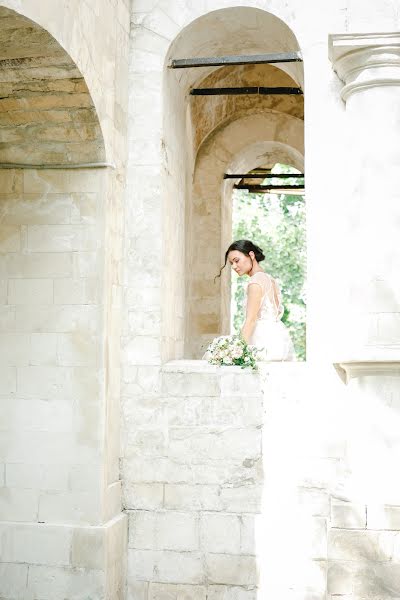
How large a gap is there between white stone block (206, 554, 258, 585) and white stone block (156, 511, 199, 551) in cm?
18

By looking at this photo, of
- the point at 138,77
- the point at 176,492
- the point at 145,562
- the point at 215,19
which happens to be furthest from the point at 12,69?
the point at 145,562

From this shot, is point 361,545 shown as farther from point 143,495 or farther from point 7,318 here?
point 7,318

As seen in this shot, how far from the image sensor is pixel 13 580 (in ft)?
19.1

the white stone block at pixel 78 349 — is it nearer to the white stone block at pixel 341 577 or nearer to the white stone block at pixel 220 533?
the white stone block at pixel 220 533

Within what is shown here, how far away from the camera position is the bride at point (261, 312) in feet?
21.7

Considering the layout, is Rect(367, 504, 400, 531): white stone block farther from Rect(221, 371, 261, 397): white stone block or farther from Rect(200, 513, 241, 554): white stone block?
Rect(221, 371, 261, 397): white stone block

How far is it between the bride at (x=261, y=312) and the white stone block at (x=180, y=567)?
1601 millimetres

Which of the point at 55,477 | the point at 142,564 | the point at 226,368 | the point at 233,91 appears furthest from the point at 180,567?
the point at 233,91

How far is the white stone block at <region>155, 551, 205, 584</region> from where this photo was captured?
6.07 m

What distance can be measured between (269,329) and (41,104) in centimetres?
251

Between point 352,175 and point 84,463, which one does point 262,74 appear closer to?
point 352,175

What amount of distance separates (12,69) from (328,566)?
153 inches

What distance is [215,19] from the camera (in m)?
6.66

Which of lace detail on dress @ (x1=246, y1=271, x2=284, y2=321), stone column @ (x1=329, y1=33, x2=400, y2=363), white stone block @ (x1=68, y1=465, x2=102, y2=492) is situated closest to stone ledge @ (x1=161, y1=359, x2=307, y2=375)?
stone column @ (x1=329, y1=33, x2=400, y2=363)
